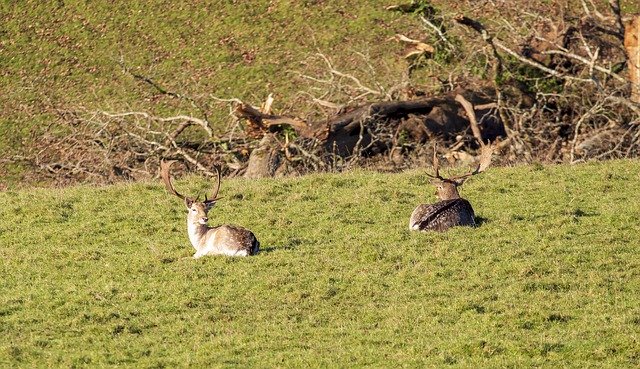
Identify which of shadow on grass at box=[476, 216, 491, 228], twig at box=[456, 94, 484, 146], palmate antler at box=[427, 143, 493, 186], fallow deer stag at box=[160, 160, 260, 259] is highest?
fallow deer stag at box=[160, 160, 260, 259]

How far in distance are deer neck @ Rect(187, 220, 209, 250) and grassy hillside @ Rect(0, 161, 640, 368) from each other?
367 millimetres

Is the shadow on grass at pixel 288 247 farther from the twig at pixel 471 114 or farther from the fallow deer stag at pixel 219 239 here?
the twig at pixel 471 114

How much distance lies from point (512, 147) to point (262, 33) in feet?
50.6

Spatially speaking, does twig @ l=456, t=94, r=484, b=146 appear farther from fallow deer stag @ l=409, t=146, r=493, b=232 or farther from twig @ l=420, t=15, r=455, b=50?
fallow deer stag @ l=409, t=146, r=493, b=232

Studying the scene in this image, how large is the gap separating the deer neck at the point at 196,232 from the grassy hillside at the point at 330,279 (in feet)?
1.20

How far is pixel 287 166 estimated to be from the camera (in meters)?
24.9

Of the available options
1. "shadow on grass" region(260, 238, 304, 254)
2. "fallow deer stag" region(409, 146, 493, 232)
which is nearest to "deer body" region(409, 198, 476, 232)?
"fallow deer stag" region(409, 146, 493, 232)

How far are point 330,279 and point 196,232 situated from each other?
91.5 inches

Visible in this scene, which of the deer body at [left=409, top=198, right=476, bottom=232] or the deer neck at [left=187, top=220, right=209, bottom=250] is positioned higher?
the deer neck at [left=187, top=220, right=209, bottom=250]

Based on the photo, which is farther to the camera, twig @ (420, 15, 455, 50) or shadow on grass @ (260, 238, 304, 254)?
twig @ (420, 15, 455, 50)

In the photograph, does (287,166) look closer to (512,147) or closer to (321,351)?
(512,147)

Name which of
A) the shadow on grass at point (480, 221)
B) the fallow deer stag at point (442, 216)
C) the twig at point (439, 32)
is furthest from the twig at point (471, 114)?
the fallow deer stag at point (442, 216)

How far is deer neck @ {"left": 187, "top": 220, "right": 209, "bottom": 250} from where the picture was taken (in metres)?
16.1

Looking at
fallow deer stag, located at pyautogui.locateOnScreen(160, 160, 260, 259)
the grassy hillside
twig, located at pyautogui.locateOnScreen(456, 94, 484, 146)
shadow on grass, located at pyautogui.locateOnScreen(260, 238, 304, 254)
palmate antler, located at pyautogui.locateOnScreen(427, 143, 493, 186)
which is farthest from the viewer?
twig, located at pyautogui.locateOnScreen(456, 94, 484, 146)
